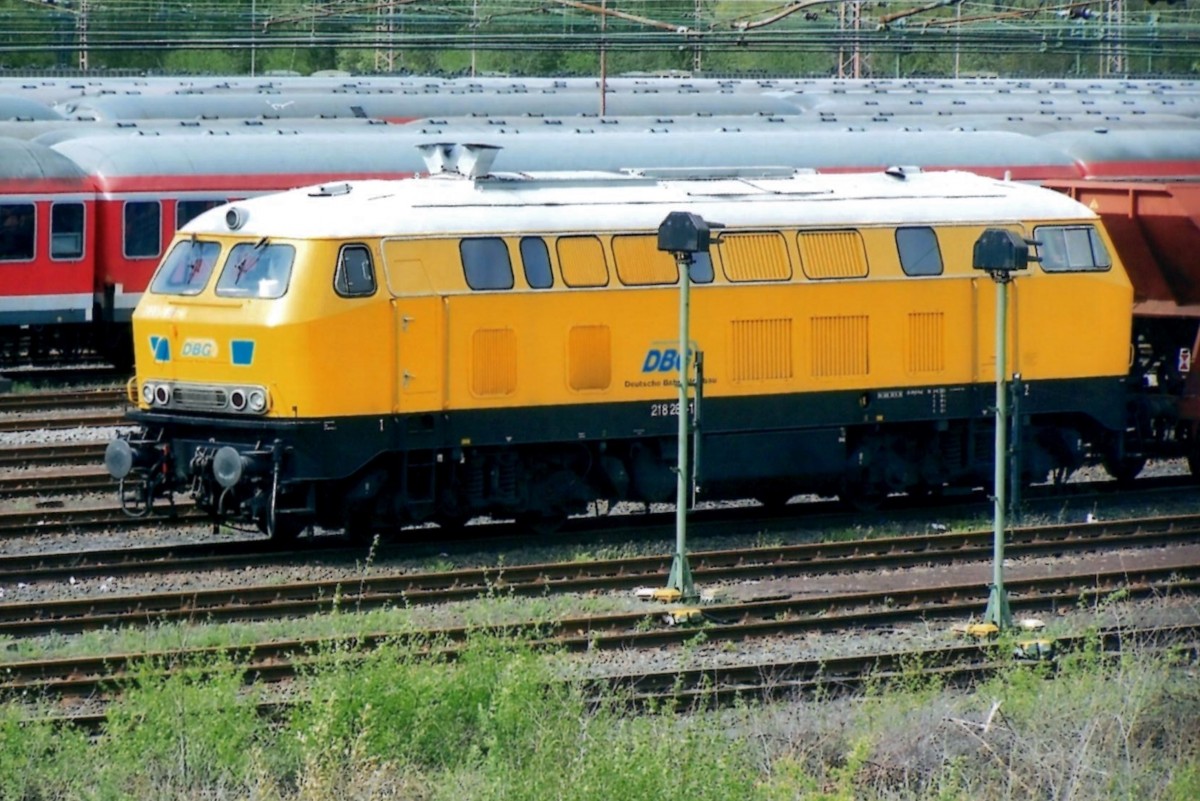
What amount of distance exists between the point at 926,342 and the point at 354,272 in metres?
5.82

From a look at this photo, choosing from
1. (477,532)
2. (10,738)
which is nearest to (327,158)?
(477,532)

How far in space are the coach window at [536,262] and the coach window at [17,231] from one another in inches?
427

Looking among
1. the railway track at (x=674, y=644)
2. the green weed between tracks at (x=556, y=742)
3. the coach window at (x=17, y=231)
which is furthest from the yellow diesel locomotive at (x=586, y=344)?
the coach window at (x=17, y=231)

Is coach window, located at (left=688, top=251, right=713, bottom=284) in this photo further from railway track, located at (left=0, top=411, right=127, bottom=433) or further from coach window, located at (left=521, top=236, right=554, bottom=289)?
railway track, located at (left=0, top=411, right=127, bottom=433)

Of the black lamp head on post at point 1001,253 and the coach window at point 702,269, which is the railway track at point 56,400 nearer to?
the coach window at point 702,269

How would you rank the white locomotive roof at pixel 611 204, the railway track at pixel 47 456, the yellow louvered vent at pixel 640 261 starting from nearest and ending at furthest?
the white locomotive roof at pixel 611 204, the yellow louvered vent at pixel 640 261, the railway track at pixel 47 456

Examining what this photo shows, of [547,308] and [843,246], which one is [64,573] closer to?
[547,308]

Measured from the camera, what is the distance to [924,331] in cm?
1884

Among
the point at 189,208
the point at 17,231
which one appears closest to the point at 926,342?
the point at 189,208

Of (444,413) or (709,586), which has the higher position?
(444,413)

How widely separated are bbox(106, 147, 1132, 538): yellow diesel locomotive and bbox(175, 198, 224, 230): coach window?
25.8 ft

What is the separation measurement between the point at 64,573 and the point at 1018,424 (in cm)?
874

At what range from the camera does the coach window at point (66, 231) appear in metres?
25.8

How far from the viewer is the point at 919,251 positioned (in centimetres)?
1872
